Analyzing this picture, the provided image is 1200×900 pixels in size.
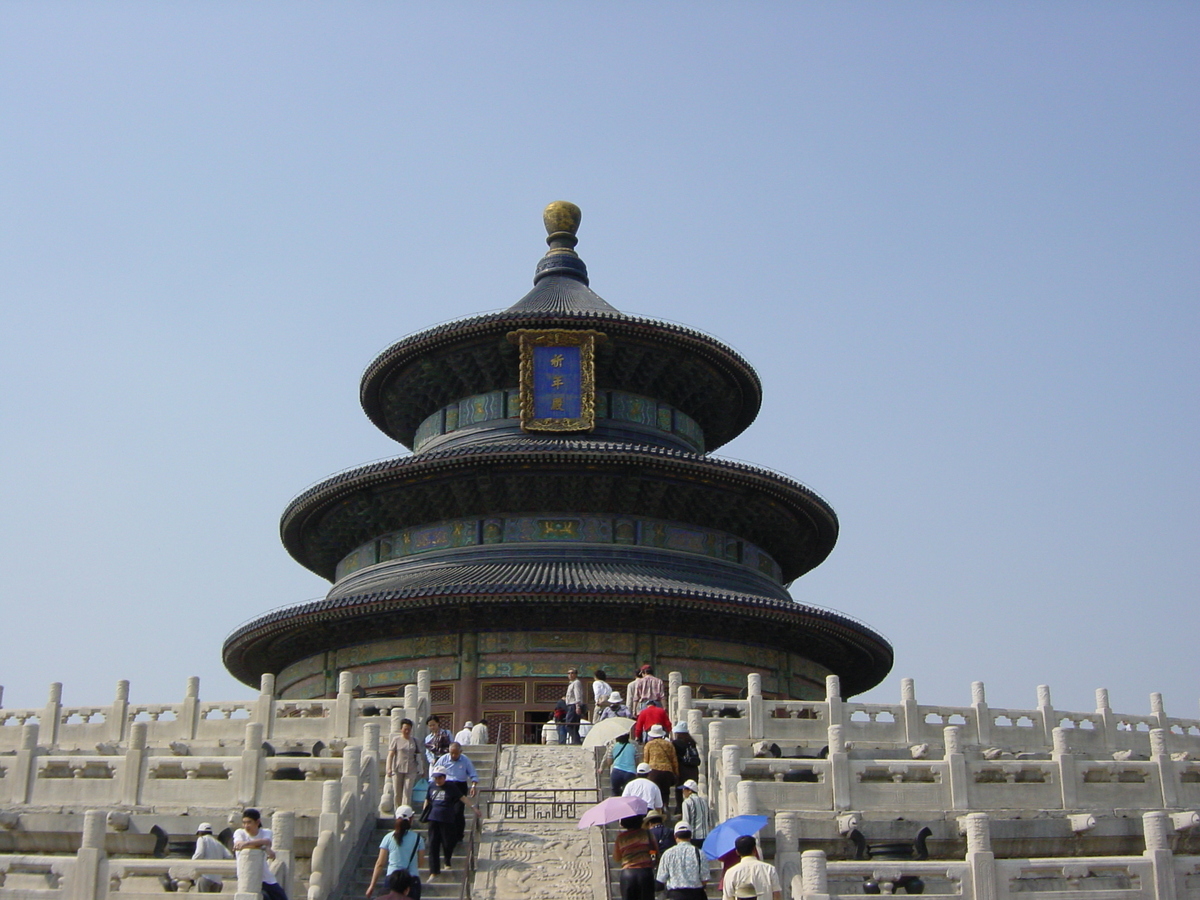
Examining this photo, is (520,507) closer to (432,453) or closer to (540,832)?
(432,453)

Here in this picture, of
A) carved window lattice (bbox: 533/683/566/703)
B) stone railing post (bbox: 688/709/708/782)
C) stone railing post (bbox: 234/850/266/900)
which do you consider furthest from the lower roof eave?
stone railing post (bbox: 234/850/266/900)

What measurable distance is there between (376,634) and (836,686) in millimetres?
15374

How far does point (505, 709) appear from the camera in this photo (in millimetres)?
32531

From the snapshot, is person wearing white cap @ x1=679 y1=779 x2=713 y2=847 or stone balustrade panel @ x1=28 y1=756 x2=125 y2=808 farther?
stone balustrade panel @ x1=28 y1=756 x2=125 y2=808

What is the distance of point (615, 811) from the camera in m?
15.4

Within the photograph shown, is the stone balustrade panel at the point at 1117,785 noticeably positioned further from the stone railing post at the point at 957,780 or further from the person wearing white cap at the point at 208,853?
the person wearing white cap at the point at 208,853

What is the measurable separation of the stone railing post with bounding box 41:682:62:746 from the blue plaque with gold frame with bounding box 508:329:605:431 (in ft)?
49.4

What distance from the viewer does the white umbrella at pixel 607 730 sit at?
830 inches

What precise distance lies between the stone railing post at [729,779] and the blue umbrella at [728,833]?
2216 millimetres

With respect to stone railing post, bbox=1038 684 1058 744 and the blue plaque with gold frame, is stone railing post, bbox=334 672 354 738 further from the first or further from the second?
the blue plaque with gold frame

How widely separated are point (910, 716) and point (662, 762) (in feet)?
22.6

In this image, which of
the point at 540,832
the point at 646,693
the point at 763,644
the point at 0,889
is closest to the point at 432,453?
the point at 763,644

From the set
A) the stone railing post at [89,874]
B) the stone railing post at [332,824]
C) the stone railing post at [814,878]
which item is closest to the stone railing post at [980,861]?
the stone railing post at [814,878]

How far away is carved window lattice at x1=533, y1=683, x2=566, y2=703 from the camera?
32.6 metres
